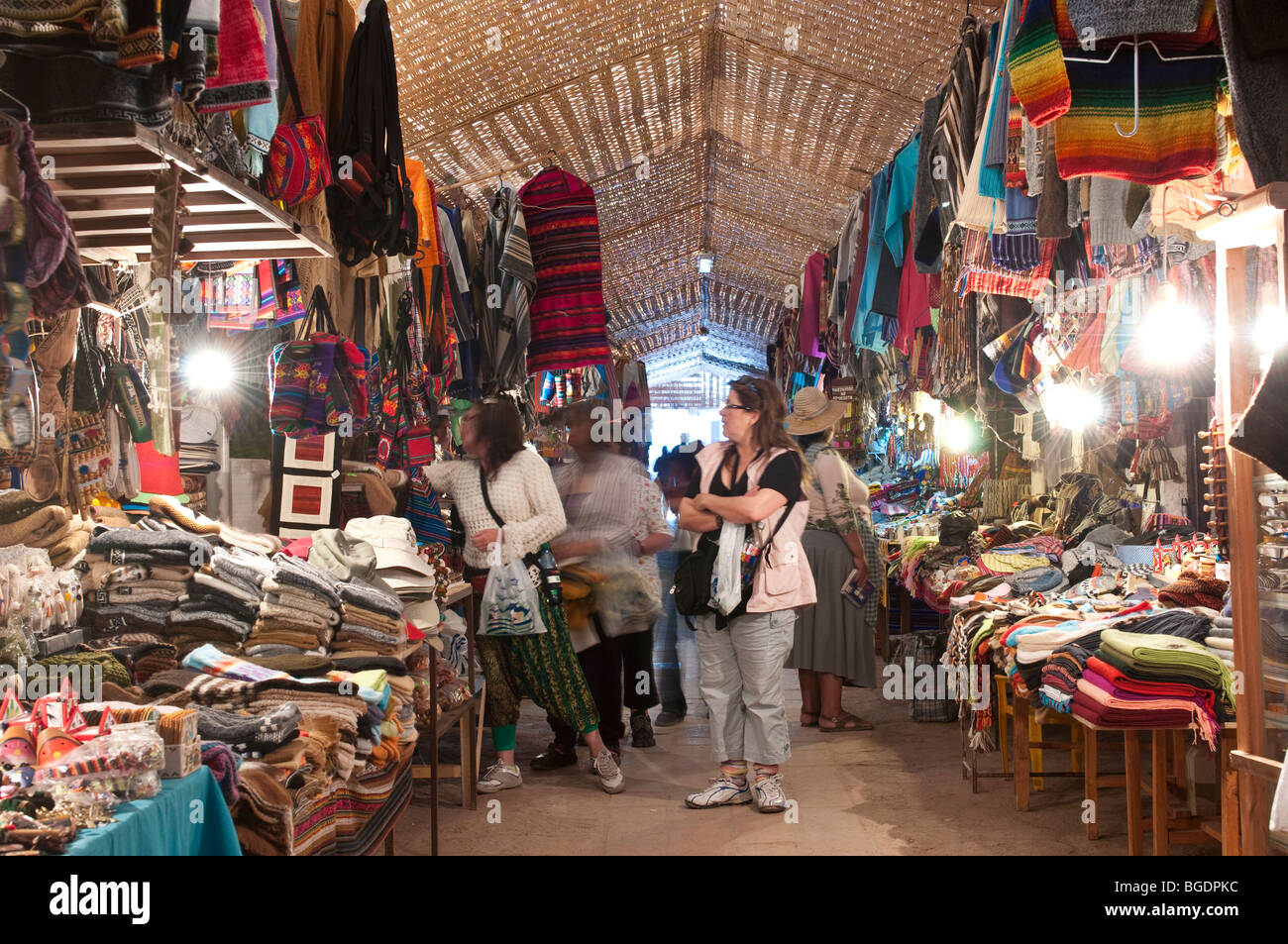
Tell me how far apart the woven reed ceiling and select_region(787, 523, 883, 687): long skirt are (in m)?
2.51

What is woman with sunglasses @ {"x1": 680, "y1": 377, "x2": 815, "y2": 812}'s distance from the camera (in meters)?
4.59

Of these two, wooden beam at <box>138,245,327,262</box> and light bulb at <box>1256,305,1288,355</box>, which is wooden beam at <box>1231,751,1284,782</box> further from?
wooden beam at <box>138,245,327,262</box>

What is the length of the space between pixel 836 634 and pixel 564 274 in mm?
2486

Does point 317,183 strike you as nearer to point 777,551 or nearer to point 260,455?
point 260,455

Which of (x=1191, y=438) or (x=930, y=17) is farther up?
(x=930, y=17)

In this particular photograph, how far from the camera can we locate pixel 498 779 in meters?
5.04

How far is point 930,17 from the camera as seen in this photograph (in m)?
5.22

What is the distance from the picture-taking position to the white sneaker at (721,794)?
4727mm

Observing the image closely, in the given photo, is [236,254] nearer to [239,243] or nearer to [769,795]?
[239,243]

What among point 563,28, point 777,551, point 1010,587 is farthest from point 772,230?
point 777,551

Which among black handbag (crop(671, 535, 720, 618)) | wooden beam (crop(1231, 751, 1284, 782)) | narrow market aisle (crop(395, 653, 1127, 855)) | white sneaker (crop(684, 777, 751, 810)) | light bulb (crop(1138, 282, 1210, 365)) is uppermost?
light bulb (crop(1138, 282, 1210, 365))

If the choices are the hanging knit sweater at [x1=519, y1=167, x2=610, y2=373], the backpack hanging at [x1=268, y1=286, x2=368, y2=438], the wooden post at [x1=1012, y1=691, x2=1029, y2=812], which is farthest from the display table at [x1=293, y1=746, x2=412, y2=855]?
the hanging knit sweater at [x1=519, y1=167, x2=610, y2=373]

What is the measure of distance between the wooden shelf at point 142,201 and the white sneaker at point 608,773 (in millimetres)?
2530

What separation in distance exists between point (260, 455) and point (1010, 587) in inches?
137
